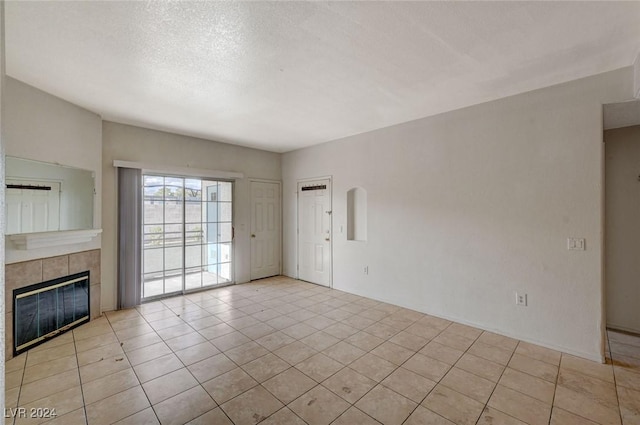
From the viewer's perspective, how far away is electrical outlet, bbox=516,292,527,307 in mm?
3107

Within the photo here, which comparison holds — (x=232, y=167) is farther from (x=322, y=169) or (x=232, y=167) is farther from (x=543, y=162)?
(x=543, y=162)

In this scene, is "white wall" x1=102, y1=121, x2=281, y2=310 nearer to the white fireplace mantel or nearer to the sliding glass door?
the sliding glass door

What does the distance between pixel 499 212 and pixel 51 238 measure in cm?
521

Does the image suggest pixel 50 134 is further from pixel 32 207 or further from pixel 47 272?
pixel 47 272

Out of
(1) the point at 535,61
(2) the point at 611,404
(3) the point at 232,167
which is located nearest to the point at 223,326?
(3) the point at 232,167

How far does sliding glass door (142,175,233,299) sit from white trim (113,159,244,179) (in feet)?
0.44

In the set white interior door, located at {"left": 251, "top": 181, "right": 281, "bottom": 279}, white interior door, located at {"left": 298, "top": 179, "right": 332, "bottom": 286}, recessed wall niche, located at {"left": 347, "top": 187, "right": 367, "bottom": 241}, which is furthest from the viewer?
white interior door, located at {"left": 251, "top": 181, "right": 281, "bottom": 279}

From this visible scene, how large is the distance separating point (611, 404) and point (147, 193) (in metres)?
5.87

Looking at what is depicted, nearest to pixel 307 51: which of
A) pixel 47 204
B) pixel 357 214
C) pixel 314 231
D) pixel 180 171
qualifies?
pixel 357 214

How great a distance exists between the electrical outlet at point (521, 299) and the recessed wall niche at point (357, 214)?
2300 mm

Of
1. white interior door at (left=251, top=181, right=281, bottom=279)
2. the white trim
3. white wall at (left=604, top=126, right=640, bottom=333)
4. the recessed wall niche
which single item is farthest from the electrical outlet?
the white trim

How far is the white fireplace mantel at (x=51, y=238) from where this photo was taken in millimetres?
2844

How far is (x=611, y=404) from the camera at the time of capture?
211cm

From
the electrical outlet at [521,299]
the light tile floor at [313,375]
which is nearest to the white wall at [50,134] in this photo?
the light tile floor at [313,375]
